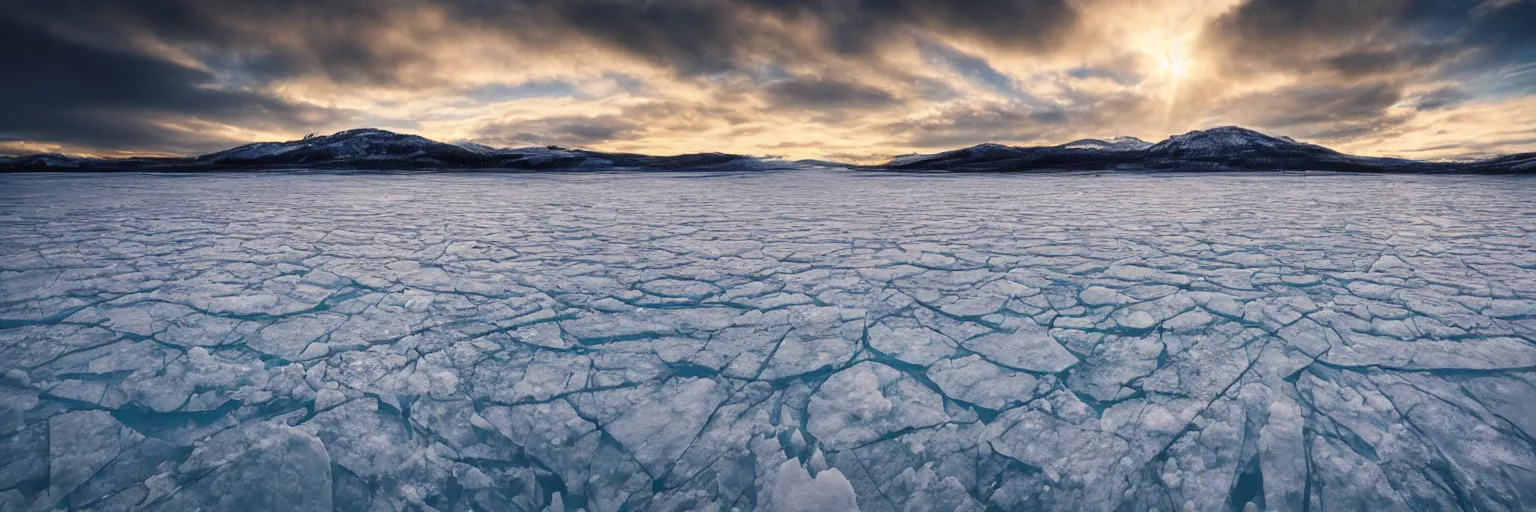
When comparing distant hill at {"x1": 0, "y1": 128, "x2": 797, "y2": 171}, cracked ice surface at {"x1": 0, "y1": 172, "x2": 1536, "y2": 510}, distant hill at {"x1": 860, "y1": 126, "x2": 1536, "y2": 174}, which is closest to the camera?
cracked ice surface at {"x1": 0, "y1": 172, "x2": 1536, "y2": 510}

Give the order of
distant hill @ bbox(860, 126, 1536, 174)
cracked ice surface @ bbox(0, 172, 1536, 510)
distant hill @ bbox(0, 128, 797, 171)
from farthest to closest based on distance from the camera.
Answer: distant hill @ bbox(0, 128, 797, 171)
distant hill @ bbox(860, 126, 1536, 174)
cracked ice surface @ bbox(0, 172, 1536, 510)

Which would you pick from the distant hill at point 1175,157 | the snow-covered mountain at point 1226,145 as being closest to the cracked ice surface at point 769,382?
the distant hill at point 1175,157

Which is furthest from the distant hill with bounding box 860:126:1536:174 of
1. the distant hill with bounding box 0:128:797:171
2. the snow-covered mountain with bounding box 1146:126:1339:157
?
the distant hill with bounding box 0:128:797:171

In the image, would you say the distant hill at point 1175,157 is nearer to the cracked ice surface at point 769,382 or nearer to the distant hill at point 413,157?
the distant hill at point 413,157

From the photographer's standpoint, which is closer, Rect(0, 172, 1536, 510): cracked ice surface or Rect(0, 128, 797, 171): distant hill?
Rect(0, 172, 1536, 510): cracked ice surface

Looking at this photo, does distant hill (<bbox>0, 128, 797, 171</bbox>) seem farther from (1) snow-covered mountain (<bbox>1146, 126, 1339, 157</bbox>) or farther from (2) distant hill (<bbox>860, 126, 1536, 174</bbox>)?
(1) snow-covered mountain (<bbox>1146, 126, 1339, 157</bbox>)

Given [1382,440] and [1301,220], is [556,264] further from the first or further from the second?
[1301,220]

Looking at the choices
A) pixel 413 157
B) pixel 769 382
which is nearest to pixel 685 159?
pixel 413 157

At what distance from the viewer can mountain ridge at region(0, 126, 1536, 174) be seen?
130 ft

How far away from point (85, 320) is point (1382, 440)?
554 centimetres

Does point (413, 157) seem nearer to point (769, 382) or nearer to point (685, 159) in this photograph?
point (685, 159)

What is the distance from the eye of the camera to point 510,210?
9.02 metres

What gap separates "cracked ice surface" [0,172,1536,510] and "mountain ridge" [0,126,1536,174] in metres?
37.0

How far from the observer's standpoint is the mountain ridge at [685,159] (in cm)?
3972
